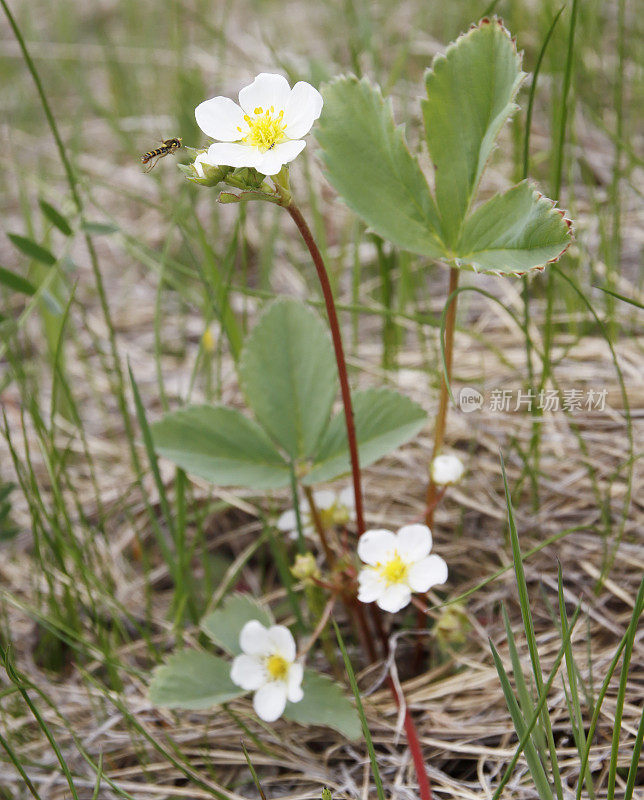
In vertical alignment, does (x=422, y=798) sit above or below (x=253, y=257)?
below

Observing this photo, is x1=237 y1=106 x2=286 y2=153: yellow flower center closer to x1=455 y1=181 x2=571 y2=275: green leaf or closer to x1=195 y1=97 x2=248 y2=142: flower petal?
x1=195 y1=97 x2=248 y2=142: flower petal

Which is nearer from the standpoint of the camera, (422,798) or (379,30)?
(422,798)

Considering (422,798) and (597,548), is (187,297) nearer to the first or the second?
(597,548)

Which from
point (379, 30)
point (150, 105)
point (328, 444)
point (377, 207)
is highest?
point (379, 30)

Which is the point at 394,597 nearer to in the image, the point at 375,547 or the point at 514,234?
the point at 375,547

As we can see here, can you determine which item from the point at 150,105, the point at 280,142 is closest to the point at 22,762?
the point at 280,142

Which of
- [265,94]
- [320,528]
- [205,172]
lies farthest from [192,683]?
[265,94]

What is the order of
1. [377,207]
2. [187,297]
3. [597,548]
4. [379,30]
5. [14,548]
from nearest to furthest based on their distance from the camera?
[377,207] → [597,548] → [14,548] → [187,297] → [379,30]

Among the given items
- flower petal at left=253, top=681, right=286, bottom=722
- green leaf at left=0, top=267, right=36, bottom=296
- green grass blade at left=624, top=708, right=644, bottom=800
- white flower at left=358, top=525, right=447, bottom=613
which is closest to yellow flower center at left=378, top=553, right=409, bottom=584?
white flower at left=358, top=525, right=447, bottom=613
